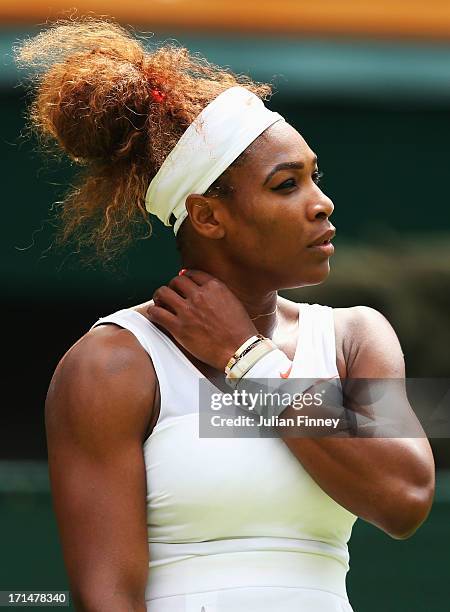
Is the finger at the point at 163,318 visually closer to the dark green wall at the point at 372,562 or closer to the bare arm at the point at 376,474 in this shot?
the bare arm at the point at 376,474

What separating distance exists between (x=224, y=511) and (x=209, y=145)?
2.29ft

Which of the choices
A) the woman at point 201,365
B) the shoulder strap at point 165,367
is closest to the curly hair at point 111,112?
the woman at point 201,365

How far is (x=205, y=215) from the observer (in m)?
2.32

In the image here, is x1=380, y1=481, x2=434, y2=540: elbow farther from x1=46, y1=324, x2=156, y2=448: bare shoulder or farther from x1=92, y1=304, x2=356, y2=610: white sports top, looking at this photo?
x1=46, y1=324, x2=156, y2=448: bare shoulder

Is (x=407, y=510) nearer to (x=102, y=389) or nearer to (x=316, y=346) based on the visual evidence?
(x=316, y=346)

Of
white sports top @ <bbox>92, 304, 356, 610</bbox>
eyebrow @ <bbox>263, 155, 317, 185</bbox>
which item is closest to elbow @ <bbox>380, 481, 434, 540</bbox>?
white sports top @ <bbox>92, 304, 356, 610</bbox>

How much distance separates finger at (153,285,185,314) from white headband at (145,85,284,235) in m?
0.17

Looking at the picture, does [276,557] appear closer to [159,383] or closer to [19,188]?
[159,383]

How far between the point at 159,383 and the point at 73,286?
3385mm

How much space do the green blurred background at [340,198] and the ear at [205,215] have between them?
110 inches

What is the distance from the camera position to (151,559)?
84.0 inches

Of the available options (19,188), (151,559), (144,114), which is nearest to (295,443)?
(151,559)

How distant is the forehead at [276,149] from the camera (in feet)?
7.36

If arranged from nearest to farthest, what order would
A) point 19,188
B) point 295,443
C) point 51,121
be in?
point 295,443 → point 51,121 → point 19,188
